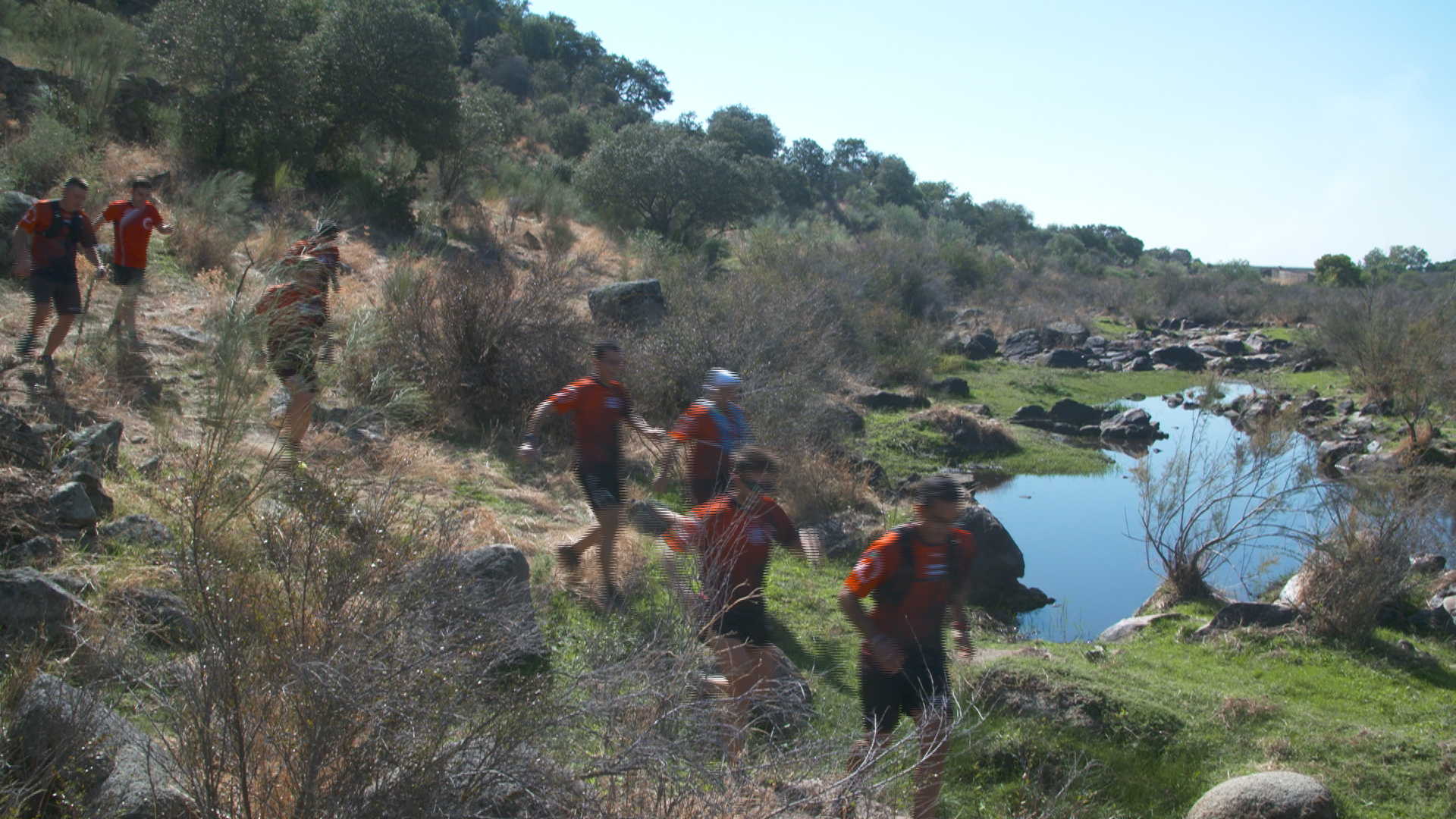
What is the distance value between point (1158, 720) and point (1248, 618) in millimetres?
3715

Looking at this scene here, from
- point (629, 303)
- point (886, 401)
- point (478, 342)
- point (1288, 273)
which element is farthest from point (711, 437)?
point (1288, 273)

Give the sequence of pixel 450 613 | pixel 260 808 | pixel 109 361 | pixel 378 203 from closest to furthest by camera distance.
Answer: pixel 260 808 < pixel 450 613 < pixel 109 361 < pixel 378 203

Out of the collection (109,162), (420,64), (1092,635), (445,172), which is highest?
(420,64)

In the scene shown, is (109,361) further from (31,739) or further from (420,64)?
(420,64)

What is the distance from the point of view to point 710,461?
217 inches

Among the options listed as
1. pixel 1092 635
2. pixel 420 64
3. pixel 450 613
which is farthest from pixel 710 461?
pixel 420 64

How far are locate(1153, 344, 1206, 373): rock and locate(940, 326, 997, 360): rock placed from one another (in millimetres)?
6255

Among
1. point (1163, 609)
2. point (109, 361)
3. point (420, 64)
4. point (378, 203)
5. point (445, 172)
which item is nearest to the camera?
point (109, 361)

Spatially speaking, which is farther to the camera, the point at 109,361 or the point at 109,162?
the point at 109,162

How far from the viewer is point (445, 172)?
21.1 metres

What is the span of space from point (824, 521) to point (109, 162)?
37.7 feet

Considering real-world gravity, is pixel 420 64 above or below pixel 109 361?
above

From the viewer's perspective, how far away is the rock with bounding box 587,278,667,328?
44.5 ft

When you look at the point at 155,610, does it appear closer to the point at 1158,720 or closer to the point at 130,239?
the point at 1158,720
